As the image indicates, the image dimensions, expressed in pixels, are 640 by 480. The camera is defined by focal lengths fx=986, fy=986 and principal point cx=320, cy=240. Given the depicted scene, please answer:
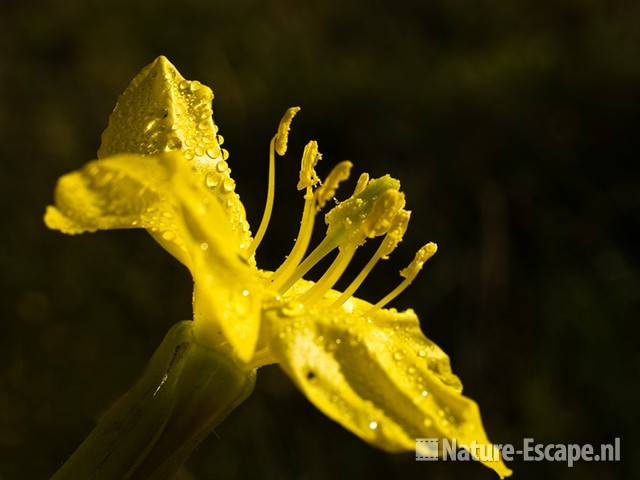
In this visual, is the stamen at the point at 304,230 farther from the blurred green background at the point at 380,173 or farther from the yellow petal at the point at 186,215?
the blurred green background at the point at 380,173

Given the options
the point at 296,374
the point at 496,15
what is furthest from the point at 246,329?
the point at 496,15

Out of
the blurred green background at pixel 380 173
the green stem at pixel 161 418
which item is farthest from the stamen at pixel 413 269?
the blurred green background at pixel 380 173

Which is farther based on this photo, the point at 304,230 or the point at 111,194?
the point at 304,230

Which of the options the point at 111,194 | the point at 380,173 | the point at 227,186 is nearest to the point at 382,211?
the point at 227,186

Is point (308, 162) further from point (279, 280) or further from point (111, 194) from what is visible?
point (111, 194)

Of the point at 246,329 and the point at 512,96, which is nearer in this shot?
the point at 246,329

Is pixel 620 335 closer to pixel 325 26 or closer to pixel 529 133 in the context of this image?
pixel 529 133
